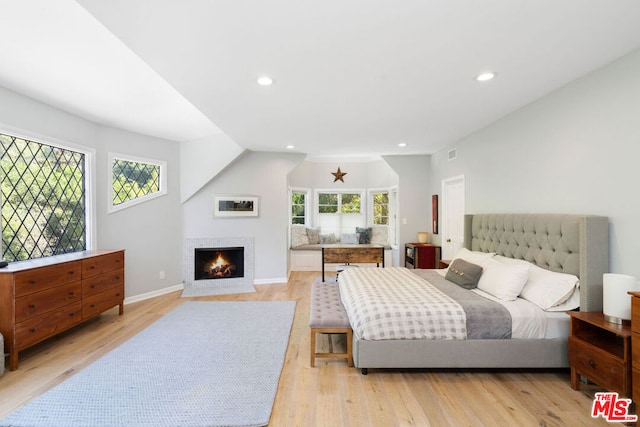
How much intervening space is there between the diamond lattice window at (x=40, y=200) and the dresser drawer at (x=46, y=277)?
52 cm

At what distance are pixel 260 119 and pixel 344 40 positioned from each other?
71.5 inches

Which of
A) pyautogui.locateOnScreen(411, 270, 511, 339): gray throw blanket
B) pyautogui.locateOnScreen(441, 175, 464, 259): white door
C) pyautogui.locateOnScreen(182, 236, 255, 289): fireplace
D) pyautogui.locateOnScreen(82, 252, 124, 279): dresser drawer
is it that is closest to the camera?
pyautogui.locateOnScreen(411, 270, 511, 339): gray throw blanket

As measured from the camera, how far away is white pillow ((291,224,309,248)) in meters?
6.48

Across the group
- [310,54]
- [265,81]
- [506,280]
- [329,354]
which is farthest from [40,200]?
[506,280]

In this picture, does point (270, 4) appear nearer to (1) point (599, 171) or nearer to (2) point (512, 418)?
(1) point (599, 171)

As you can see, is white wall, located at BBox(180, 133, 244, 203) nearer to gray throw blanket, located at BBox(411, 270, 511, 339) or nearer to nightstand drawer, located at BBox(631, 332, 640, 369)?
gray throw blanket, located at BBox(411, 270, 511, 339)

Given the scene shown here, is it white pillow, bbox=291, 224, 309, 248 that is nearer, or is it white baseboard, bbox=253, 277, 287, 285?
white baseboard, bbox=253, 277, 287, 285

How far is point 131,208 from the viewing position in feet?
14.0

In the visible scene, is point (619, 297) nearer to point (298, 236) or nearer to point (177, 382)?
point (177, 382)

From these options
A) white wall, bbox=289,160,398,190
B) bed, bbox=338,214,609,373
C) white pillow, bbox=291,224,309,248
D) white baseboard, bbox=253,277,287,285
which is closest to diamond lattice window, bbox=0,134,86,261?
white baseboard, bbox=253,277,287,285

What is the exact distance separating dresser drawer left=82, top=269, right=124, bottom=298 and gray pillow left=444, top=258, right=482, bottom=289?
3977 mm

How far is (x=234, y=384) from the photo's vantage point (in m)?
2.21

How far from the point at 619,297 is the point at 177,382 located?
3142mm

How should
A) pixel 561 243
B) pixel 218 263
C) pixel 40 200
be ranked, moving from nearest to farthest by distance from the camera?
pixel 561 243
pixel 40 200
pixel 218 263
